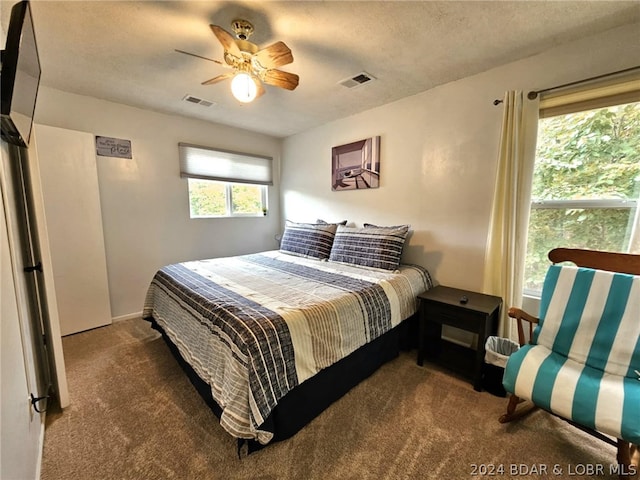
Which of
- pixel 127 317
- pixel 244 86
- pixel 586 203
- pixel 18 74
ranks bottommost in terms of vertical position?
pixel 127 317

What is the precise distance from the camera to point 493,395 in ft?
5.91

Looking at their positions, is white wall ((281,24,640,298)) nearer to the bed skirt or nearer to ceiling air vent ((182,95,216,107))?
the bed skirt

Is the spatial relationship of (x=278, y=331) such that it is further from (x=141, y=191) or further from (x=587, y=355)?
(x=141, y=191)

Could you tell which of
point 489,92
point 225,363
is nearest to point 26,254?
point 225,363

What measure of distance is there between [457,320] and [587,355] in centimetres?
68

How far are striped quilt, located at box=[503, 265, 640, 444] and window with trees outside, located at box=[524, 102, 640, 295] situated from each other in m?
0.43

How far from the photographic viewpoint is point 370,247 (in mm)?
2557

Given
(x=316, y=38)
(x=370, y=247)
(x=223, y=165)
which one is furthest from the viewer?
(x=223, y=165)

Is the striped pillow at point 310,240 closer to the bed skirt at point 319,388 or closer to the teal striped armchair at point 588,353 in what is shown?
the bed skirt at point 319,388

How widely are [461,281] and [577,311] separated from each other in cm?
92

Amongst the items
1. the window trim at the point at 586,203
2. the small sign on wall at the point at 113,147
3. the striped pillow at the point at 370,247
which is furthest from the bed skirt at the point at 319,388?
the small sign on wall at the point at 113,147

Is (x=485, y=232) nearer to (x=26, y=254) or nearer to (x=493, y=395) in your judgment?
(x=493, y=395)

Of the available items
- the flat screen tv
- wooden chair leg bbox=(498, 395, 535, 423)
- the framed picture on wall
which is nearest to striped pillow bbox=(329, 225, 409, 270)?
the framed picture on wall

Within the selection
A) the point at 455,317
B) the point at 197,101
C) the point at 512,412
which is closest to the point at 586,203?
the point at 455,317
